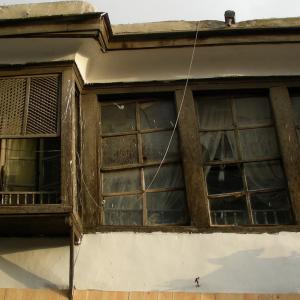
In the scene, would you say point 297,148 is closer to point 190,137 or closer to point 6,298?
point 190,137

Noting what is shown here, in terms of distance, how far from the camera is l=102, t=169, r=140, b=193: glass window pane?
294 inches

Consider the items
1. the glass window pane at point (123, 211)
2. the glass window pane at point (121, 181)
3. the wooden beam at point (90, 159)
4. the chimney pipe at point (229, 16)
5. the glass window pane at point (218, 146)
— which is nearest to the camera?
the wooden beam at point (90, 159)

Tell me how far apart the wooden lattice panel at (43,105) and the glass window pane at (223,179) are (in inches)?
78.3

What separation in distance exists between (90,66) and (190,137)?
161 cm

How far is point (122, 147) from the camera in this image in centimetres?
769

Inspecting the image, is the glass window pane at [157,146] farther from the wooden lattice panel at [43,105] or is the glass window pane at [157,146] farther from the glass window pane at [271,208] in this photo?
the wooden lattice panel at [43,105]

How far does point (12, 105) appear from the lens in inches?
284

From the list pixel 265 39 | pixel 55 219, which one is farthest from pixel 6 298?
pixel 265 39

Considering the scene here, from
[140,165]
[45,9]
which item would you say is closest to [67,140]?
[140,165]

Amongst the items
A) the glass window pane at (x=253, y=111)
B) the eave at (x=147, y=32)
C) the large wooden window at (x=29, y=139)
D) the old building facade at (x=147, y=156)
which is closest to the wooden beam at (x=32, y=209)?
the old building facade at (x=147, y=156)

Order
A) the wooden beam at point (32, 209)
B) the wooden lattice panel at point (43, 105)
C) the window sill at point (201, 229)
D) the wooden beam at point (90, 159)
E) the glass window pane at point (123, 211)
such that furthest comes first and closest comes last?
the glass window pane at point (123, 211) < the wooden beam at point (90, 159) < the wooden lattice panel at point (43, 105) < the window sill at point (201, 229) < the wooden beam at point (32, 209)

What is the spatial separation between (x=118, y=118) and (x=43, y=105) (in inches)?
45.0

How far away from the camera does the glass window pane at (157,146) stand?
759cm

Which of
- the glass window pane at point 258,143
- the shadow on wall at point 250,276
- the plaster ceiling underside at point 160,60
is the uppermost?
the plaster ceiling underside at point 160,60
